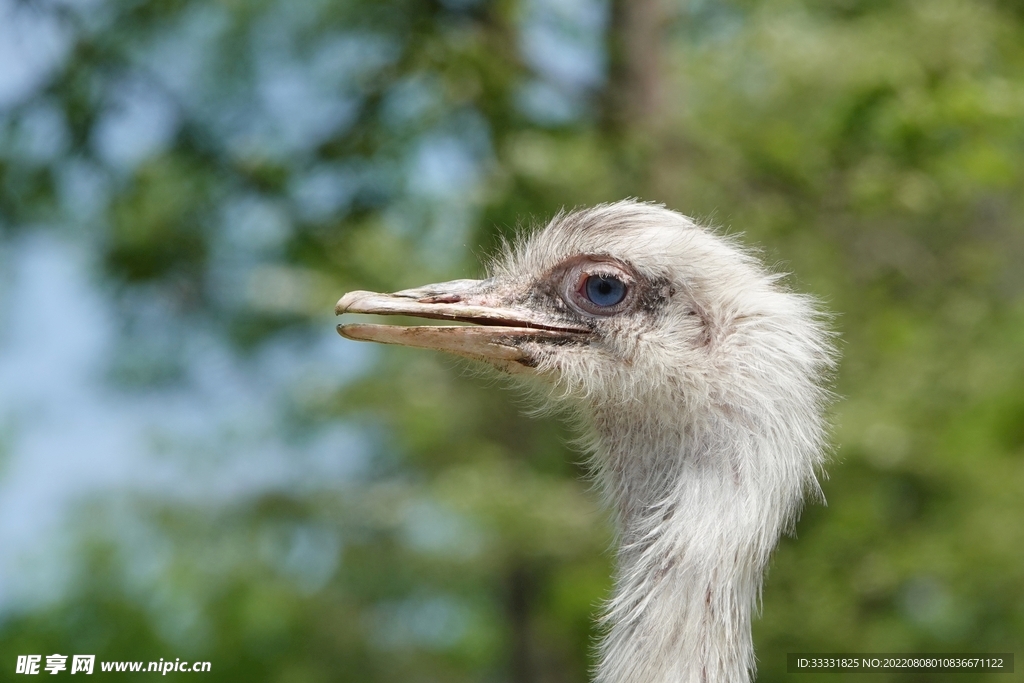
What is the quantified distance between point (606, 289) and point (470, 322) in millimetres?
355

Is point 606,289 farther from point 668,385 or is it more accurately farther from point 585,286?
point 668,385

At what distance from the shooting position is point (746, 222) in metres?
6.12

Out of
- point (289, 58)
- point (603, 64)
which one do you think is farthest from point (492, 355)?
point (603, 64)

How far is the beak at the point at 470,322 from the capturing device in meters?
2.60

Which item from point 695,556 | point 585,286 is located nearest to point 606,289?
point 585,286

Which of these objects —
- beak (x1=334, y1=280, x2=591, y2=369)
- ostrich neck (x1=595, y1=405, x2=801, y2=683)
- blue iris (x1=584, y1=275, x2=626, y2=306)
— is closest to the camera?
ostrich neck (x1=595, y1=405, x2=801, y2=683)

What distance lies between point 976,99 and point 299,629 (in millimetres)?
6945

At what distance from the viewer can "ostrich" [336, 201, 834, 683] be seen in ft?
8.09

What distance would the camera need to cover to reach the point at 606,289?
278 centimetres

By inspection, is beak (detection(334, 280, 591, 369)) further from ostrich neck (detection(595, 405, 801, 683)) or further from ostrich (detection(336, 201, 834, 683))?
ostrich neck (detection(595, 405, 801, 683))

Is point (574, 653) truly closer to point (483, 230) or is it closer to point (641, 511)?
point (483, 230)

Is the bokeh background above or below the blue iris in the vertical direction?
above

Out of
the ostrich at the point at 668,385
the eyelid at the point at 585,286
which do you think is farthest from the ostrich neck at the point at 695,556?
the eyelid at the point at 585,286

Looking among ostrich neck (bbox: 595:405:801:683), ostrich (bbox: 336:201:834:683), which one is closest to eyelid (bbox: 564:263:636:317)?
ostrich (bbox: 336:201:834:683)
